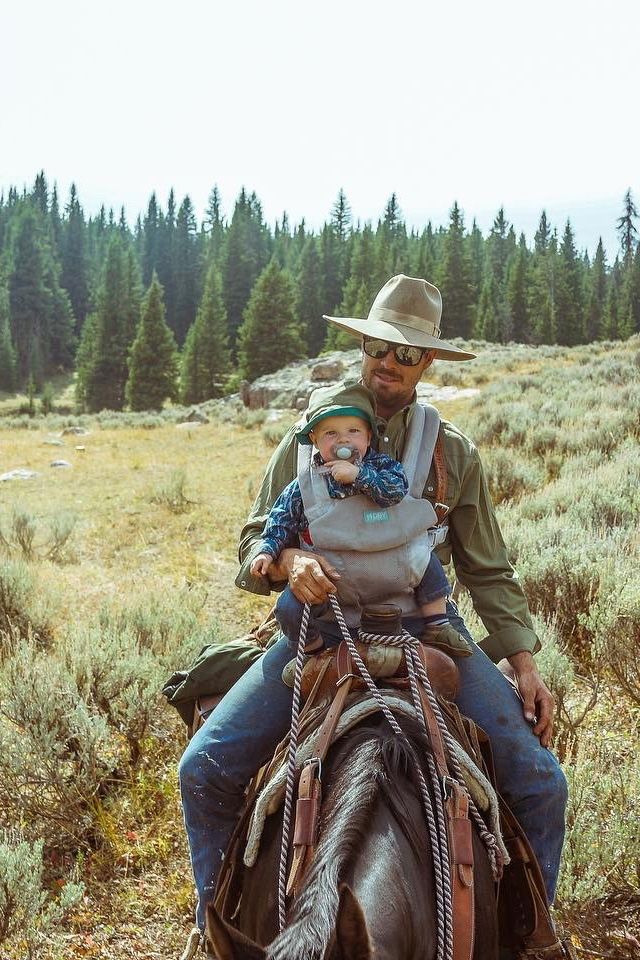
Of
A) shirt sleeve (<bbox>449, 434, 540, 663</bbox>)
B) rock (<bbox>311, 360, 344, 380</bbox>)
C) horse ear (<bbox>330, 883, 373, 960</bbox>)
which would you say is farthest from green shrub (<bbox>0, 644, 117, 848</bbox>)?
rock (<bbox>311, 360, 344, 380</bbox>)

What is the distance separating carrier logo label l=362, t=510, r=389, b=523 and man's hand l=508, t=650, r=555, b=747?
0.97 m

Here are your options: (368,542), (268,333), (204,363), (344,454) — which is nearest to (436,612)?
(368,542)

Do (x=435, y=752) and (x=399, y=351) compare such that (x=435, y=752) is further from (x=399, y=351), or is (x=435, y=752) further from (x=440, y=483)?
(x=399, y=351)

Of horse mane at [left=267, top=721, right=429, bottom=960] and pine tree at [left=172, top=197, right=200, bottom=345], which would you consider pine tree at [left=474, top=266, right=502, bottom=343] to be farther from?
horse mane at [left=267, top=721, right=429, bottom=960]

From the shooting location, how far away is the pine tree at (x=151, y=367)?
47281 mm

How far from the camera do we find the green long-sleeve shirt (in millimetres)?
2848

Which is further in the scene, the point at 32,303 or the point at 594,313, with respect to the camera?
the point at 32,303

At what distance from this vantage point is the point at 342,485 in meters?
2.36

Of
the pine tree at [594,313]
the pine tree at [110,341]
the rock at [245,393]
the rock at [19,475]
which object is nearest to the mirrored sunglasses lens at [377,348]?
the rock at [19,475]

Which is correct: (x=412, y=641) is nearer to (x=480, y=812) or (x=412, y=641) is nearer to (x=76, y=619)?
(x=480, y=812)

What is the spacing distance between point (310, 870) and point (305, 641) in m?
0.88

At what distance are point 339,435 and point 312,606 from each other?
22.6 inches

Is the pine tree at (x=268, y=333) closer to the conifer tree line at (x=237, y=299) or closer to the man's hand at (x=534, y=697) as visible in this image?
the conifer tree line at (x=237, y=299)

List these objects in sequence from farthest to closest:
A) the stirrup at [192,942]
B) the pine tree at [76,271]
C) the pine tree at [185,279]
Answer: the pine tree at [76,271], the pine tree at [185,279], the stirrup at [192,942]
